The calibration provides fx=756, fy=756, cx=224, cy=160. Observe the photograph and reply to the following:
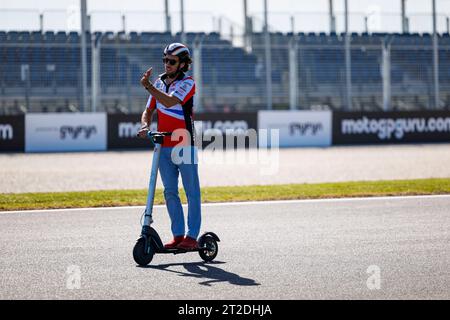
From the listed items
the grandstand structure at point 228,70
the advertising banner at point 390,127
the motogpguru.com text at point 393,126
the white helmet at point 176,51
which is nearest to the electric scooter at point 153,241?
the white helmet at point 176,51

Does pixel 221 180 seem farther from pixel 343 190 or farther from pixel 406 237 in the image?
pixel 406 237

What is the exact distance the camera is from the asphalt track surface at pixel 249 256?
542 centimetres

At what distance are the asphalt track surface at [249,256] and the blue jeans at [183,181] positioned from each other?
35 centimetres

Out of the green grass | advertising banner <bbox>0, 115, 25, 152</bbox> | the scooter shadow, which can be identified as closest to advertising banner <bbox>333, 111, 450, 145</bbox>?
advertising banner <bbox>0, 115, 25, 152</bbox>

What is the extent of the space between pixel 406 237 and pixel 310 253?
1.35 m

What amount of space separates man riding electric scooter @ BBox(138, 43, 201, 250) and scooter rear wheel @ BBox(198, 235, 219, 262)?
65 millimetres

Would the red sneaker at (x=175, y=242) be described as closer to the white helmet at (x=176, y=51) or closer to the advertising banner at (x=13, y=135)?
the white helmet at (x=176, y=51)

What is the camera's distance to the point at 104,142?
23.4 meters

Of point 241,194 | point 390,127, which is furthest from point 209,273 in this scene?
point 390,127

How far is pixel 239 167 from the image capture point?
59.7 ft

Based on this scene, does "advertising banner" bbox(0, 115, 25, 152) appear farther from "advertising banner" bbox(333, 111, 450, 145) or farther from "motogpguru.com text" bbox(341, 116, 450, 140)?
"motogpguru.com text" bbox(341, 116, 450, 140)

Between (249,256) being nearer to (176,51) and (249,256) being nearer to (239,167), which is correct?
(176,51)

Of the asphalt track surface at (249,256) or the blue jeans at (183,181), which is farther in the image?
the blue jeans at (183,181)

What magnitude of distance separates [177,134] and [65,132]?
56.7ft
